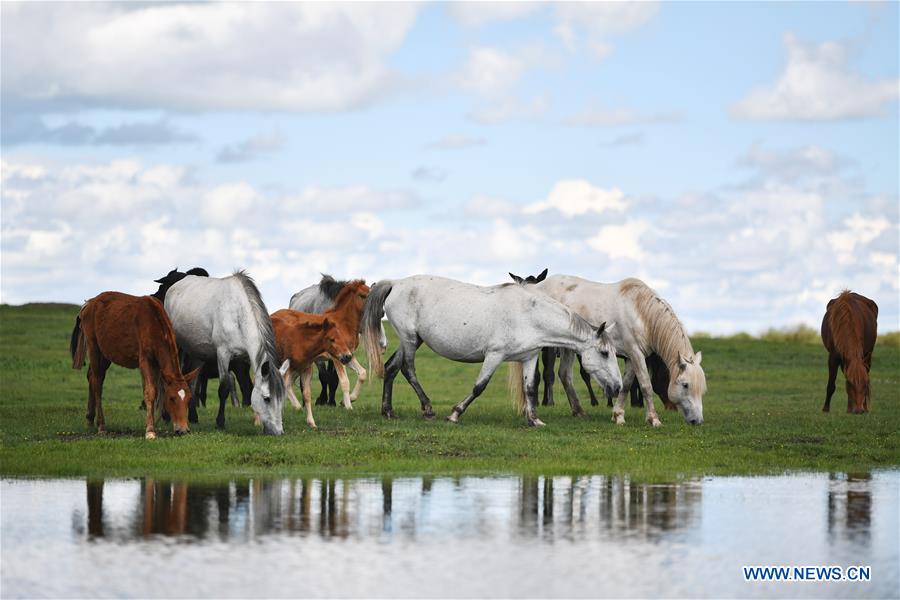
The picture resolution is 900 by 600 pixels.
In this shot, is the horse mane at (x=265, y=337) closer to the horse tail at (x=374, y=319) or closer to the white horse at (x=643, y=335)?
the horse tail at (x=374, y=319)

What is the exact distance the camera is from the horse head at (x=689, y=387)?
65.5ft

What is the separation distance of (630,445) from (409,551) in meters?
8.11

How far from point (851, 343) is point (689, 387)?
553 centimetres

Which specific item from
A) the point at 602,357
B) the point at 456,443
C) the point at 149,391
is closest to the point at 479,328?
the point at 602,357

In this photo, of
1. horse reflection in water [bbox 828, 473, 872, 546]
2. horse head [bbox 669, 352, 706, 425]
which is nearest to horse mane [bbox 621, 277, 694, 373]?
horse head [bbox 669, 352, 706, 425]

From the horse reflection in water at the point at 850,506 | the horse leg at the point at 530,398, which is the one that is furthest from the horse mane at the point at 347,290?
the horse reflection in water at the point at 850,506

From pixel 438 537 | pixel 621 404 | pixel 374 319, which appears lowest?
pixel 438 537

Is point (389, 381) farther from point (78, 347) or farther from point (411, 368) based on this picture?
point (78, 347)

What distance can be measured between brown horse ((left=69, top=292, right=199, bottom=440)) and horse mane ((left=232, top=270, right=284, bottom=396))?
1.04m

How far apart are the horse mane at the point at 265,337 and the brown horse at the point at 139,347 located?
1.04 metres

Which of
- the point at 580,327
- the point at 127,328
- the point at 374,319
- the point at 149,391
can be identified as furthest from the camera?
the point at 374,319

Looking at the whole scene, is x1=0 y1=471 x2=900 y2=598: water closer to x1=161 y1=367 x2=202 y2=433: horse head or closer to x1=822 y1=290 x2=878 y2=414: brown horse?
x1=161 y1=367 x2=202 y2=433: horse head

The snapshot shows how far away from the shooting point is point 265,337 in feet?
57.9

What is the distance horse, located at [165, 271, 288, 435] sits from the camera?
1755cm
